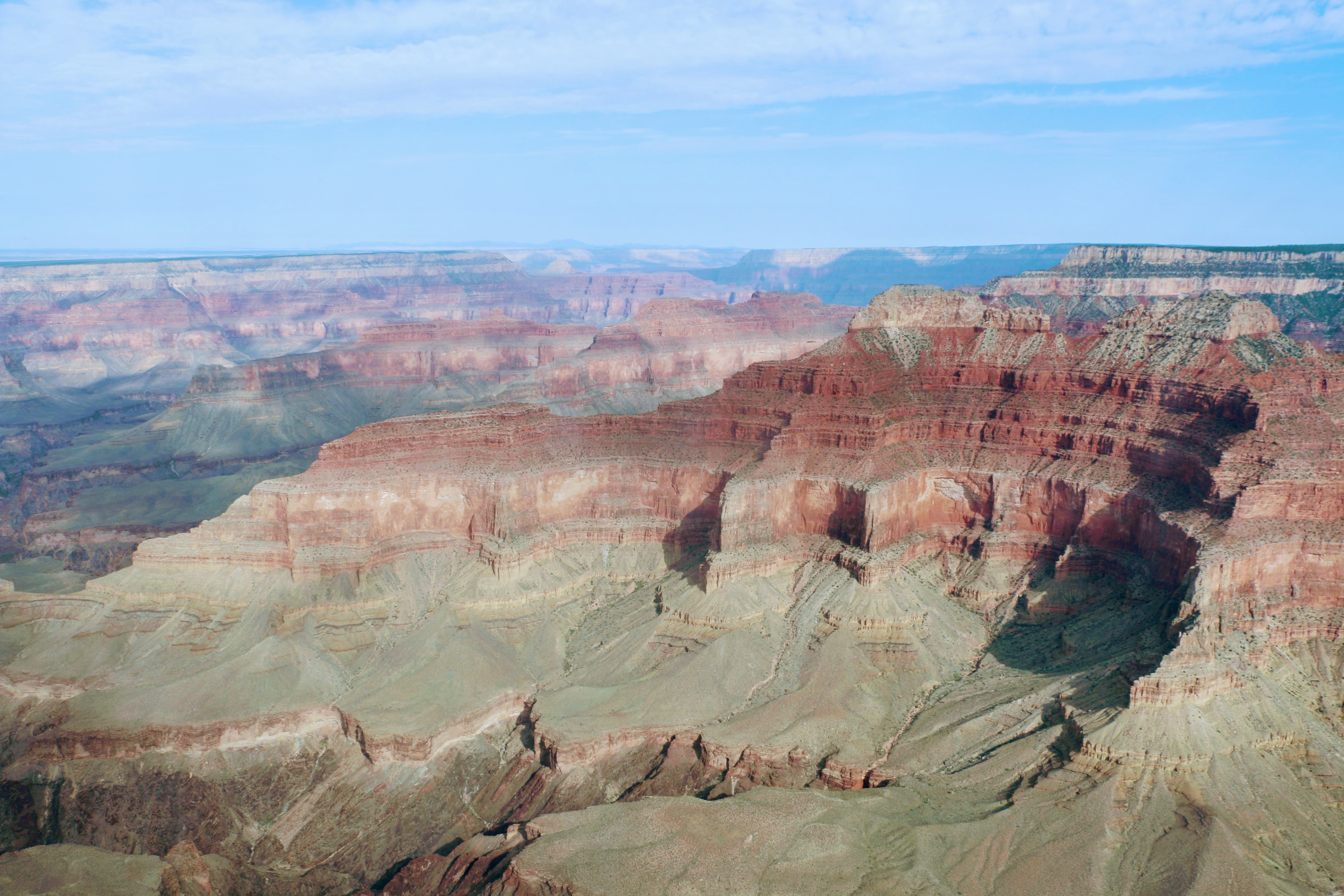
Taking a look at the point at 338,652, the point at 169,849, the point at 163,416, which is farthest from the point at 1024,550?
the point at 163,416

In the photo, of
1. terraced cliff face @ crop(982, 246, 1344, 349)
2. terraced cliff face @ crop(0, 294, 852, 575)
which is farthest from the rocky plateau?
terraced cliff face @ crop(982, 246, 1344, 349)

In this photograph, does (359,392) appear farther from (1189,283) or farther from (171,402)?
(1189,283)

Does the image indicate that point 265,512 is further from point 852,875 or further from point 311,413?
→ point 311,413

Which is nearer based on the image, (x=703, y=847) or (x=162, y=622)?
(x=703, y=847)

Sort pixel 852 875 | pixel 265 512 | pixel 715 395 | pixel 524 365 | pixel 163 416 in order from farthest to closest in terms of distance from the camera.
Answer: pixel 524 365, pixel 163 416, pixel 715 395, pixel 265 512, pixel 852 875

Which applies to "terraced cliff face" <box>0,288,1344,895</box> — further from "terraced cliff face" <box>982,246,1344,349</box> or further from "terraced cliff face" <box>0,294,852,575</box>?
"terraced cliff face" <box>982,246,1344,349</box>
